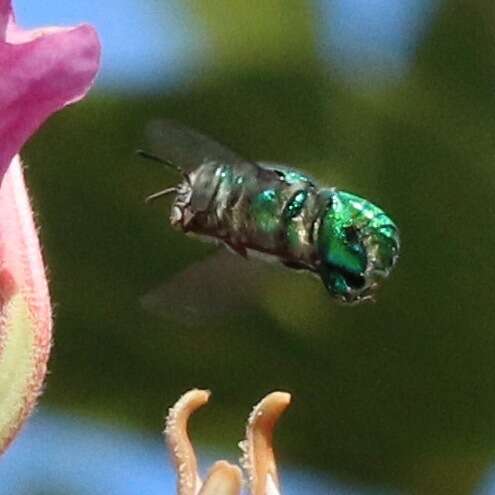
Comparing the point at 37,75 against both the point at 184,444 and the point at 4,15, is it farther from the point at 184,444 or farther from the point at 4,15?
the point at 184,444

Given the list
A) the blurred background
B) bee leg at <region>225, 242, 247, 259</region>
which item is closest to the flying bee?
bee leg at <region>225, 242, 247, 259</region>

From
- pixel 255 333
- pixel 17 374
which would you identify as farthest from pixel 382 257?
pixel 255 333

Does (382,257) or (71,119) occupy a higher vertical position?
(382,257)

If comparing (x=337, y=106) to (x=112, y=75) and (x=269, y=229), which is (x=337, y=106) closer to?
(x=112, y=75)

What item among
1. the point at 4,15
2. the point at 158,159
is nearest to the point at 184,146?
the point at 158,159

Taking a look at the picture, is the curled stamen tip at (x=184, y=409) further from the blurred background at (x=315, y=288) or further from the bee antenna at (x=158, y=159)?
the blurred background at (x=315, y=288)

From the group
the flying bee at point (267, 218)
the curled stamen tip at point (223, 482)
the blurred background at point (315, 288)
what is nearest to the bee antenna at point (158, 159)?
the flying bee at point (267, 218)
